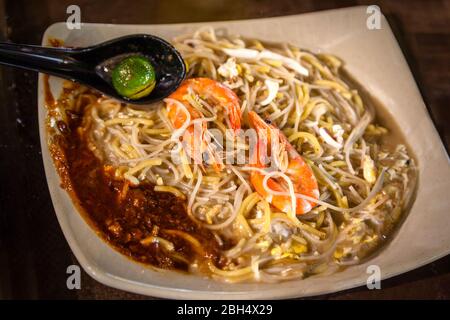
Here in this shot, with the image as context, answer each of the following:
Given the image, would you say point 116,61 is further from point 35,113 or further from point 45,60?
point 35,113

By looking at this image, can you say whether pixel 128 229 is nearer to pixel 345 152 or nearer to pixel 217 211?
pixel 217 211

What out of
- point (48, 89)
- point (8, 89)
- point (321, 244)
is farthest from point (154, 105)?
point (321, 244)

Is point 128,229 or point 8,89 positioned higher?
point 8,89

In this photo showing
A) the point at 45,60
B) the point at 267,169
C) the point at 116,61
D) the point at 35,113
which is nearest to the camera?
the point at 267,169

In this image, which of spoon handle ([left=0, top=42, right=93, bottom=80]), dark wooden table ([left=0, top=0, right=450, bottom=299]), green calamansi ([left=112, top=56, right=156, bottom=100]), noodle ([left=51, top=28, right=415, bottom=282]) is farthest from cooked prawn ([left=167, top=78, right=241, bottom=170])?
dark wooden table ([left=0, top=0, right=450, bottom=299])

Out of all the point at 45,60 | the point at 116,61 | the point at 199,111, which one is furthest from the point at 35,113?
the point at 199,111

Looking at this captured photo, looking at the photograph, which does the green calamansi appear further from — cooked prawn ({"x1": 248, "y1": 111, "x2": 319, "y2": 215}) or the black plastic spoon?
cooked prawn ({"x1": 248, "y1": 111, "x2": 319, "y2": 215})
